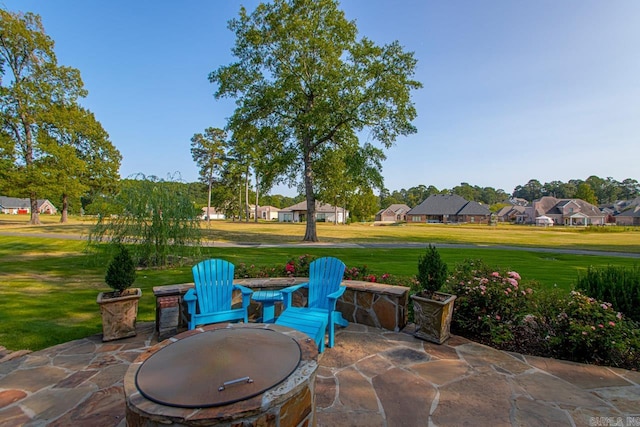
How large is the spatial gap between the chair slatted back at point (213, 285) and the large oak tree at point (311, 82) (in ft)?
38.1

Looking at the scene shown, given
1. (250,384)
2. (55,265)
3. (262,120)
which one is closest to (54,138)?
(262,120)

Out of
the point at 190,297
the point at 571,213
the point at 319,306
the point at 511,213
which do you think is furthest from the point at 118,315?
the point at 511,213

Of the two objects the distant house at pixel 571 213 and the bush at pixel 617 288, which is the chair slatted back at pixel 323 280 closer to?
the bush at pixel 617 288

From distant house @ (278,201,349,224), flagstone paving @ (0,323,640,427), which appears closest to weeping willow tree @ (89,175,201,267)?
flagstone paving @ (0,323,640,427)

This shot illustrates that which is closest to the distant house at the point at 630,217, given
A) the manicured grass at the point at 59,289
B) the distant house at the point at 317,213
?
the distant house at the point at 317,213

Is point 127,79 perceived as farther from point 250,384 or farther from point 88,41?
point 250,384

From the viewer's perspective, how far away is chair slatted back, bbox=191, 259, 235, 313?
3.31 m

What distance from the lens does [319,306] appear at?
359 cm

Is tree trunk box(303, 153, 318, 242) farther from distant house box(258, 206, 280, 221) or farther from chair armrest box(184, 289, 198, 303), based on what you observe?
distant house box(258, 206, 280, 221)

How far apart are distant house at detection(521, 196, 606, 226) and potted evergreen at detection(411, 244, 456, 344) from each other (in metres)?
63.2

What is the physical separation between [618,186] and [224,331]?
343 ft

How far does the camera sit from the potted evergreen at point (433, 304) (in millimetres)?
3232

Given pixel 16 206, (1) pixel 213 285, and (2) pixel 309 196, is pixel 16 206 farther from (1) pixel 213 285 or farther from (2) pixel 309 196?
(1) pixel 213 285

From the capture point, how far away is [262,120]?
16.3 metres
